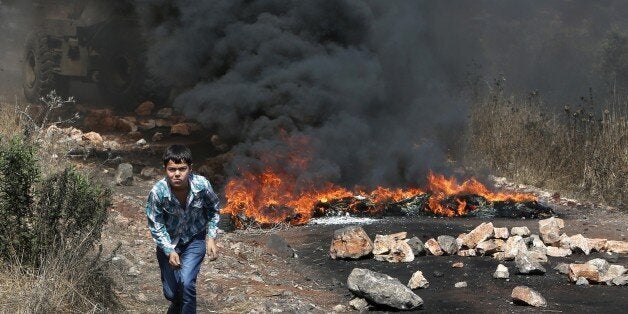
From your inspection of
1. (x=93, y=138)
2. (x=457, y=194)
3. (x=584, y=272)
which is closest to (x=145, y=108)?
(x=93, y=138)

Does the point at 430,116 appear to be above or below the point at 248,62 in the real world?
below

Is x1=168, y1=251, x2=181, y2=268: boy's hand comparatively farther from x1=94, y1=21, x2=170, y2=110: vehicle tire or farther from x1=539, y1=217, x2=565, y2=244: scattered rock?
x1=94, y1=21, x2=170, y2=110: vehicle tire

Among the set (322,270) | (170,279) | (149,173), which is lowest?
(322,270)

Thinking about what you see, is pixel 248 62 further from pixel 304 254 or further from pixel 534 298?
pixel 534 298

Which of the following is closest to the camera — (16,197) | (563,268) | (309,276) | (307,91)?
(16,197)

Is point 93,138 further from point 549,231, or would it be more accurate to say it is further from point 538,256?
point 538,256

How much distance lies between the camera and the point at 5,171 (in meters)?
5.52

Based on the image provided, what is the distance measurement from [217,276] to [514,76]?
824 inches

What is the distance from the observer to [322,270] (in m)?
7.67

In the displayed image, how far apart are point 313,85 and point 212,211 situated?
7.87 meters

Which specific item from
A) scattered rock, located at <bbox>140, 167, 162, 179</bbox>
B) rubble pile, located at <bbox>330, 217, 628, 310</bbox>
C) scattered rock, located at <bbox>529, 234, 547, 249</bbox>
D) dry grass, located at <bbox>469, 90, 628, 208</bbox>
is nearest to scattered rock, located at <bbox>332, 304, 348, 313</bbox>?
rubble pile, located at <bbox>330, 217, 628, 310</bbox>

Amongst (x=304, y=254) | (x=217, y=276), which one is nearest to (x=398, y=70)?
(x=304, y=254)

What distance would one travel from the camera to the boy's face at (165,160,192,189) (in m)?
4.53

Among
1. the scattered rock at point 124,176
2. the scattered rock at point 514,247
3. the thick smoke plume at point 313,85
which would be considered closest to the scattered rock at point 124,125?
the thick smoke plume at point 313,85
